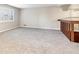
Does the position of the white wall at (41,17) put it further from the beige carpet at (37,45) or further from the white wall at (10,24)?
the beige carpet at (37,45)

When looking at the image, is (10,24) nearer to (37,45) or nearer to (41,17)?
(41,17)

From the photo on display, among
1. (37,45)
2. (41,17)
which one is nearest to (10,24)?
(41,17)

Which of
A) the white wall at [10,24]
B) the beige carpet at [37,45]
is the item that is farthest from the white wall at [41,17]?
the beige carpet at [37,45]

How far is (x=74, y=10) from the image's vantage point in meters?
Result: 6.70

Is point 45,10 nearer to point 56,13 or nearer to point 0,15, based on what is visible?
point 56,13

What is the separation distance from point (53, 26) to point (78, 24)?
3.83 m

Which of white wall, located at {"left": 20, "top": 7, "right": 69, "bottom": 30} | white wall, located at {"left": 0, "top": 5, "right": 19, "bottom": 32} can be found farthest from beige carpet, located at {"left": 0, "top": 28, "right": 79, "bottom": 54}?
white wall, located at {"left": 20, "top": 7, "right": 69, "bottom": 30}

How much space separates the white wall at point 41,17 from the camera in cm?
762

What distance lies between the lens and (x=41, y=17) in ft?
26.2

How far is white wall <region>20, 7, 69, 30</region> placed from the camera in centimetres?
762

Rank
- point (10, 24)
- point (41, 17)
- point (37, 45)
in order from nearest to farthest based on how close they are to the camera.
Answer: point (37, 45) < point (10, 24) < point (41, 17)

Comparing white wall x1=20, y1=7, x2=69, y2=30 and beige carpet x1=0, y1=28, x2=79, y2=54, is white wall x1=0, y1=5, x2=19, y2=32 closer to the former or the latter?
white wall x1=20, y1=7, x2=69, y2=30

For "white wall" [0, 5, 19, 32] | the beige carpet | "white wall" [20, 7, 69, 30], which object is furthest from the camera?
"white wall" [20, 7, 69, 30]
